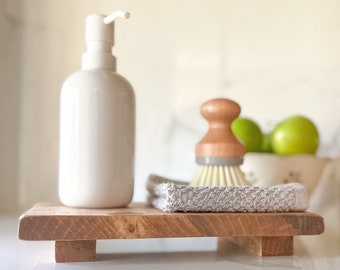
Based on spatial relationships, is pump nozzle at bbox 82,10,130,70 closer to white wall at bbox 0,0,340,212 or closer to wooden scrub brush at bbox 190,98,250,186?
wooden scrub brush at bbox 190,98,250,186

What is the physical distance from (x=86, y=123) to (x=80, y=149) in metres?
0.03

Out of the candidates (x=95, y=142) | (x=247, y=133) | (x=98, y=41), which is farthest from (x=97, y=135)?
(x=247, y=133)

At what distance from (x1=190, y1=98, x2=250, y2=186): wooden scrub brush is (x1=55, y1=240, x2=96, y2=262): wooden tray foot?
0.21m

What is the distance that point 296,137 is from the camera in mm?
895

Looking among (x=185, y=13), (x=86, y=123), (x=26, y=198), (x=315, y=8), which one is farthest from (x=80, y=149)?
(x=315, y=8)

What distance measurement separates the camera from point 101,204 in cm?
63

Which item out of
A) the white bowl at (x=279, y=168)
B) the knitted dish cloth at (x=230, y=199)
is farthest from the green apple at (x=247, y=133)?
the knitted dish cloth at (x=230, y=199)

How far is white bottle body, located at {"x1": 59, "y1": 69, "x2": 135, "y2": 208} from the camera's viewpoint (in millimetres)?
629

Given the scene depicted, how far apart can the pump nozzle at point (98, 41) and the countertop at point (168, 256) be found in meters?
0.24

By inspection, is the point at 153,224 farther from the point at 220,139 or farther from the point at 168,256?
the point at 220,139

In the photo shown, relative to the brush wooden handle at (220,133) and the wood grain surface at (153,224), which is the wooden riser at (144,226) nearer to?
the wood grain surface at (153,224)

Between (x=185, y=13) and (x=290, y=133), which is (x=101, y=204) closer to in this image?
(x=290, y=133)

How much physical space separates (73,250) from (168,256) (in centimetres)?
12

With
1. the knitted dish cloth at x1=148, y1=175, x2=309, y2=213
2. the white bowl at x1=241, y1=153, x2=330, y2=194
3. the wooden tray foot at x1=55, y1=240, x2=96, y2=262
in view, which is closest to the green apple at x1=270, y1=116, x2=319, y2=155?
the white bowl at x1=241, y1=153, x2=330, y2=194
